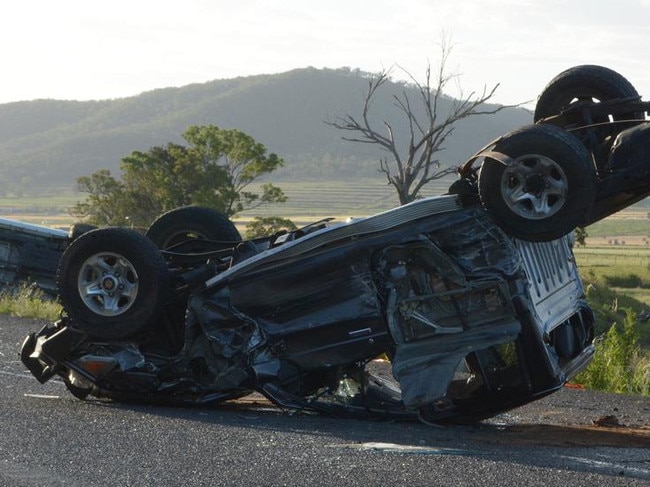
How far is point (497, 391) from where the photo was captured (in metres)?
7.46

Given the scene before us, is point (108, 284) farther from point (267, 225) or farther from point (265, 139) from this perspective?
point (265, 139)

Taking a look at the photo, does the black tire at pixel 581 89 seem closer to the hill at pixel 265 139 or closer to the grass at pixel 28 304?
the grass at pixel 28 304

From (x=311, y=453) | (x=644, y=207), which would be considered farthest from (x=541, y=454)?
(x=644, y=207)

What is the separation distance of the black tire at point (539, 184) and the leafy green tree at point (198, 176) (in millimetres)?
32988

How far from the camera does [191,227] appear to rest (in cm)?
948

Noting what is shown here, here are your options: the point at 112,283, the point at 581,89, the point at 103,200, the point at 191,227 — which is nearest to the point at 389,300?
the point at 112,283

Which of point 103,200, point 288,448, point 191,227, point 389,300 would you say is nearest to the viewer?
point 288,448

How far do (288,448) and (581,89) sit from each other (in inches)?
138

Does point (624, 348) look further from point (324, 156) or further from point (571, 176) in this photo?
point (324, 156)

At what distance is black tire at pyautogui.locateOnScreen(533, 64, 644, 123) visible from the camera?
802cm

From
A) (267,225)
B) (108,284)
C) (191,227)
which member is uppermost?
(191,227)

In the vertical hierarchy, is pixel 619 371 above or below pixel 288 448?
below

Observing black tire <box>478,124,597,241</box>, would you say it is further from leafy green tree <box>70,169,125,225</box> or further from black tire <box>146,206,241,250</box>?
leafy green tree <box>70,169,125,225</box>

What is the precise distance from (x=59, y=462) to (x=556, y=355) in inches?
135
